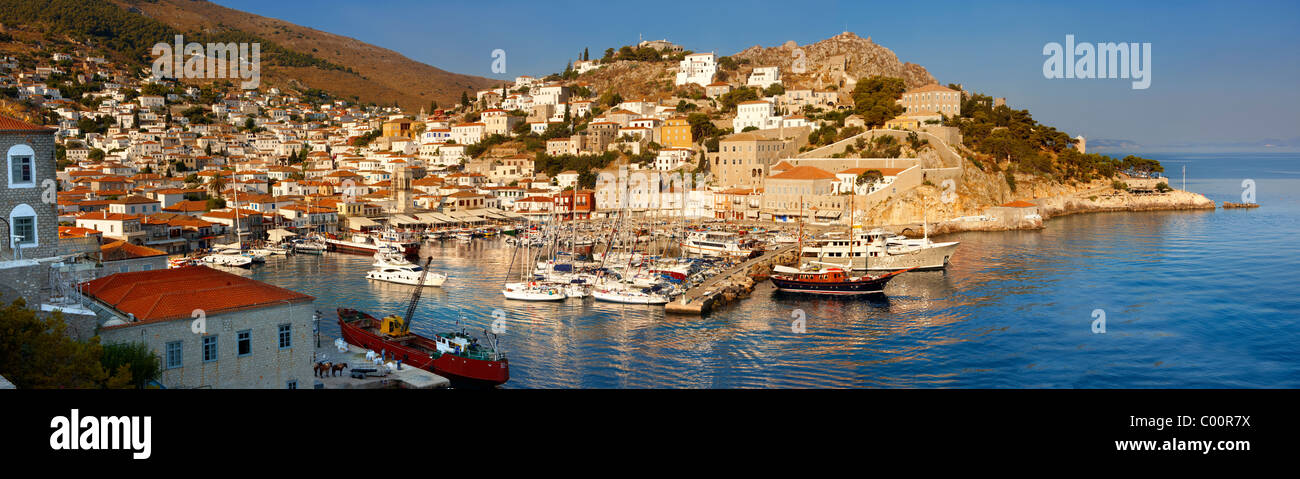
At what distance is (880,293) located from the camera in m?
20.9

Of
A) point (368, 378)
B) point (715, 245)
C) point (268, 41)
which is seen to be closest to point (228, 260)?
point (715, 245)

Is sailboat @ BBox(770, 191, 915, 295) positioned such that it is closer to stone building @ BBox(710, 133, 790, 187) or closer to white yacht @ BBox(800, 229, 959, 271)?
white yacht @ BBox(800, 229, 959, 271)

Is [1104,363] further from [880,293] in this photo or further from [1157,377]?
[880,293]

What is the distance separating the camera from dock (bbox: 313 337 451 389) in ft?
34.3

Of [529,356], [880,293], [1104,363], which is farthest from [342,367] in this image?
[880,293]

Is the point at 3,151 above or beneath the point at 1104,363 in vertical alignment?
above

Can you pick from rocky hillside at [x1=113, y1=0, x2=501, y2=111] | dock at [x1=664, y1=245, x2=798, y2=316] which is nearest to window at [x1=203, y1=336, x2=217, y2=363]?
dock at [x1=664, y1=245, x2=798, y2=316]

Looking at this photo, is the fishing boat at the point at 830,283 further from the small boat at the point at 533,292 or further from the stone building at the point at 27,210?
the stone building at the point at 27,210

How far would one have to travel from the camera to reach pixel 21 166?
27.2 feet

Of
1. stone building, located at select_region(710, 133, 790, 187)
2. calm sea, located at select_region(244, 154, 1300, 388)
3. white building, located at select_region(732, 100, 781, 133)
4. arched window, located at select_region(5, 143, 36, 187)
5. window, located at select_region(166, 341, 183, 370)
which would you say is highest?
white building, located at select_region(732, 100, 781, 133)

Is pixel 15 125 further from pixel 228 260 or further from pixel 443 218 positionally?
pixel 443 218

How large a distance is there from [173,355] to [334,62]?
11906 cm

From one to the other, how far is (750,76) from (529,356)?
42431mm

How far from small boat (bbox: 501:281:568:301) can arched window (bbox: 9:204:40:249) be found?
38.2 ft
